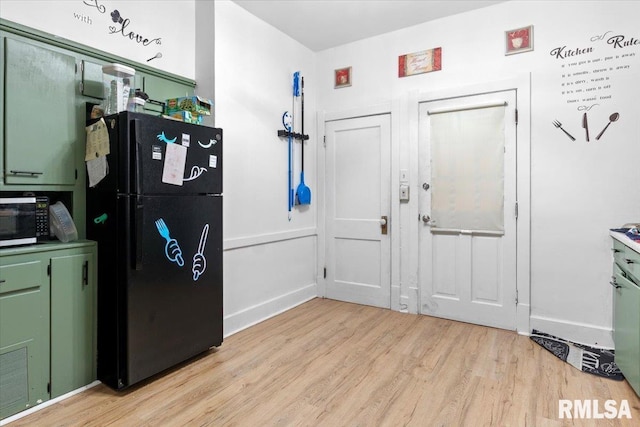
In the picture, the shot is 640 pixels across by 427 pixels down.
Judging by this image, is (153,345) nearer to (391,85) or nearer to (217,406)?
(217,406)

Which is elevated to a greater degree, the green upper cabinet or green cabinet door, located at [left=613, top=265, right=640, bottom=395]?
the green upper cabinet

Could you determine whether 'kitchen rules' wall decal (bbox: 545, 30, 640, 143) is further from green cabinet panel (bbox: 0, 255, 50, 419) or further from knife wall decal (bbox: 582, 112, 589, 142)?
green cabinet panel (bbox: 0, 255, 50, 419)

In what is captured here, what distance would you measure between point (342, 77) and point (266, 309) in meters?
2.61

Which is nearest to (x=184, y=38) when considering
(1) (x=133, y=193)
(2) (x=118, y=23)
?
(2) (x=118, y=23)

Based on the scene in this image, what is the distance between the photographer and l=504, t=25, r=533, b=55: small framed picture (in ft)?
10.0

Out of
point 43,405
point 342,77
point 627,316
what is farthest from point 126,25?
point 627,316

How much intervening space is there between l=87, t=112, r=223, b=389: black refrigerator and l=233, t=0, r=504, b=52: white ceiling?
1505 millimetres

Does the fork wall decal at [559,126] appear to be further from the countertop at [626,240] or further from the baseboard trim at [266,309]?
the baseboard trim at [266,309]

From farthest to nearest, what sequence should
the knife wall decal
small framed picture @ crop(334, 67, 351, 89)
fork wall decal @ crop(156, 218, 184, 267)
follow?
small framed picture @ crop(334, 67, 351, 89) → the knife wall decal → fork wall decal @ crop(156, 218, 184, 267)

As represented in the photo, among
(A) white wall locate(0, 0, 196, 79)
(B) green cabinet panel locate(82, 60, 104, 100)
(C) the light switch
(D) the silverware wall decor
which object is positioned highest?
(A) white wall locate(0, 0, 196, 79)

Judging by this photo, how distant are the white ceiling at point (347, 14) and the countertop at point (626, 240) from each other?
2.13 m

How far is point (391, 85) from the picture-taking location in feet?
12.3

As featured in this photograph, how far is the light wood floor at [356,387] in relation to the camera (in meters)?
1.97

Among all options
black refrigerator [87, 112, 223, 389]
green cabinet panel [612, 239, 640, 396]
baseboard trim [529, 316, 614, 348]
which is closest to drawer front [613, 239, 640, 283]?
green cabinet panel [612, 239, 640, 396]
